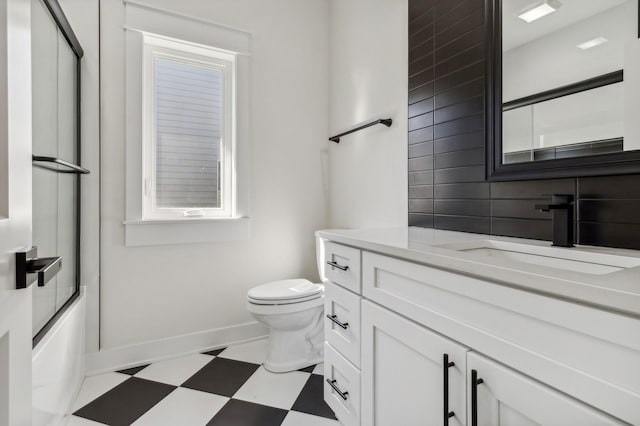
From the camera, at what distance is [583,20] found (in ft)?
3.32

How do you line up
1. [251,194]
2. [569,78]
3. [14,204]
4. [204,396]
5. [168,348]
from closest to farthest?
1. [14,204]
2. [569,78]
3. [204,396]
4. [168,348]
5. [251,194]

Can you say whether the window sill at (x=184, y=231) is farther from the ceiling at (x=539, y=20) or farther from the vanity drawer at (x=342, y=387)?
the ceiling at (x=539, y=20)

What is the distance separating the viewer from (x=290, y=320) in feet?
5.79

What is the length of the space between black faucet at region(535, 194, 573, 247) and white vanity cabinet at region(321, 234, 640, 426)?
1.54 feet

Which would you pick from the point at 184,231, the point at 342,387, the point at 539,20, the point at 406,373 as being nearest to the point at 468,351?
the point at 406,373

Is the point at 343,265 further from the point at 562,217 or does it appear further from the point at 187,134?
the point at 187,134

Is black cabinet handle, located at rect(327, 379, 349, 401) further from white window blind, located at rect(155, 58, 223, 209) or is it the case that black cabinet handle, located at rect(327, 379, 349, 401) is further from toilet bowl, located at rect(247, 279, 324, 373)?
white window blind, located at rect(155, 58, 223, 209)

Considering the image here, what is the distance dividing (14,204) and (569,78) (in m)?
1.48

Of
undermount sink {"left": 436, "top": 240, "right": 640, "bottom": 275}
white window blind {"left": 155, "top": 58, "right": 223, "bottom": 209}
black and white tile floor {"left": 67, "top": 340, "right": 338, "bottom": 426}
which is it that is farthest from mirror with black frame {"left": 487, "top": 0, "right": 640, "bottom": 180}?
white window blind {"left": 155, "top": 58, "right": 223, "bottom": 209}

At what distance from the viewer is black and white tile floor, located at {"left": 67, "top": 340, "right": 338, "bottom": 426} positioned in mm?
1419

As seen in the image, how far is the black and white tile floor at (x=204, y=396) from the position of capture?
1.42 m

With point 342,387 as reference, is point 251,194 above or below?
above

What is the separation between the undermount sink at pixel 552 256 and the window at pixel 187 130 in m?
1.58

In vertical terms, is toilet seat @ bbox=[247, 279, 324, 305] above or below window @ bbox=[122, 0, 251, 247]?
below
